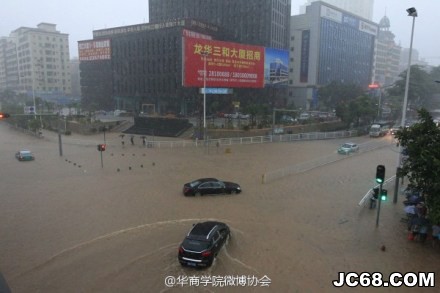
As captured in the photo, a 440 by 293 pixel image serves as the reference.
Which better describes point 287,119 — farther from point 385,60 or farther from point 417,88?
point 385,60

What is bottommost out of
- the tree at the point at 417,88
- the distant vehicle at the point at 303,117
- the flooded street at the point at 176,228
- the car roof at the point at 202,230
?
the flooded street at the point at 176,228

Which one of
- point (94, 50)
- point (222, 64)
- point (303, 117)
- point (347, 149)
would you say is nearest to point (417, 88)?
point (303, 117)

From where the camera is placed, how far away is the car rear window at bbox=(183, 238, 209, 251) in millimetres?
11336

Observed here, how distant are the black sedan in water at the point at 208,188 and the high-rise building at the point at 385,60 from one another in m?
140

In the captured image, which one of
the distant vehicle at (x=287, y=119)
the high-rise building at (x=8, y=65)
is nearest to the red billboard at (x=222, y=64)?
the distant vehicle at (x=287, y=119)

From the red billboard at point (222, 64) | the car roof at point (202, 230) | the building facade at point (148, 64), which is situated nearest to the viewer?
the car roof at point (202, 230)

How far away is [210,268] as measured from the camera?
11328 millimetres

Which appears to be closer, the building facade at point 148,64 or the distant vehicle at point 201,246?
the distant vehicle at point 201,246

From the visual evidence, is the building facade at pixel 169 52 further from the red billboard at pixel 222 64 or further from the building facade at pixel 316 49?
the building facade at pixel 316 49

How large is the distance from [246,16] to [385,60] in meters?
96.8

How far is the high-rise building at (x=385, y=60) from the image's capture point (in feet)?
483

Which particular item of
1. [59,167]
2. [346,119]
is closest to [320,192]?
[59,167]

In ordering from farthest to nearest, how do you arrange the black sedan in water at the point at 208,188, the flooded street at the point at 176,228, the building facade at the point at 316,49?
1. the building facade at the point at 316,49
2. the black sedan in water at the point at 208,188
3. the flooded street at the point at 176,228

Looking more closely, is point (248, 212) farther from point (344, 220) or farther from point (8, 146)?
point (8, 146)
